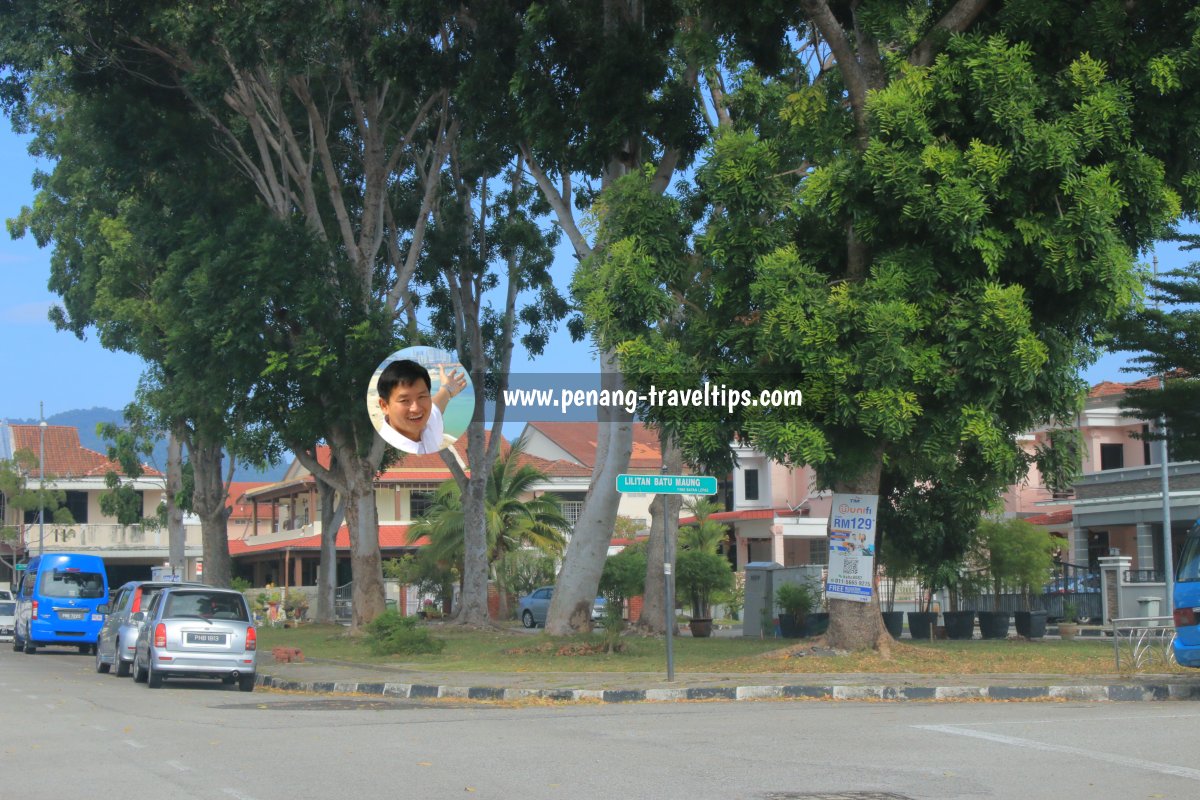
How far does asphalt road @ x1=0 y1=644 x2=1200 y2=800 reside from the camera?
9266 mm

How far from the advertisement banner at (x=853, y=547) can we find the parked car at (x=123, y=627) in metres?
10.0

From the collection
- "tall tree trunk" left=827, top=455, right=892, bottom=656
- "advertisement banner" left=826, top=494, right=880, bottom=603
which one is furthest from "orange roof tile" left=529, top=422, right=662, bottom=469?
"tall tree trunk" left=827, top=455, right=892, bottom=656

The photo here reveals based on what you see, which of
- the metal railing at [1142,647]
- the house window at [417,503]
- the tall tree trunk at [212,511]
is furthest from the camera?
the house window at [417,503]

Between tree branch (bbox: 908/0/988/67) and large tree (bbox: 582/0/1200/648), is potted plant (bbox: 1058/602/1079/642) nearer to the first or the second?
large tree (bbox: 582/0/1200/648)

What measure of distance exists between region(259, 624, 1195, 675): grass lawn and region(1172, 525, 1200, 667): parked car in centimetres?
184

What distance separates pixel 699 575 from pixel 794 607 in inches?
292

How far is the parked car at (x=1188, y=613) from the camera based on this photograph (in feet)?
52.0

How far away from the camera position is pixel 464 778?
31.9 feet

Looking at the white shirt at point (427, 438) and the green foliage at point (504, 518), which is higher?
the white shirt at point (427, 438)

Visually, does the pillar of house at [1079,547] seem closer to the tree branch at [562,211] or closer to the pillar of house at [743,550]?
the pillar of house at [743,550]

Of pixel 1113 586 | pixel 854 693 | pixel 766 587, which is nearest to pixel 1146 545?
pixel 1113 586

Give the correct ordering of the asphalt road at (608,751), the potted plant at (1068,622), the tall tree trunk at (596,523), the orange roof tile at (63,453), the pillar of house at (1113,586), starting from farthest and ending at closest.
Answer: the orange roof tile at (63,453) → the pillar of house at (1113,586) → the potted plant at (1068,622) → the tall tree trunk at (596,523) → the asphalt road at (608,751)

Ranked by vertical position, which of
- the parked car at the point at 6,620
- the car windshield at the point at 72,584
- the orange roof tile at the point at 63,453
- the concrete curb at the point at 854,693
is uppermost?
the orange roof tile at the point at 63,453

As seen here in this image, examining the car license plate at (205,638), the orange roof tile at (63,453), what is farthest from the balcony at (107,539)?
the car license plate at (205,638)
